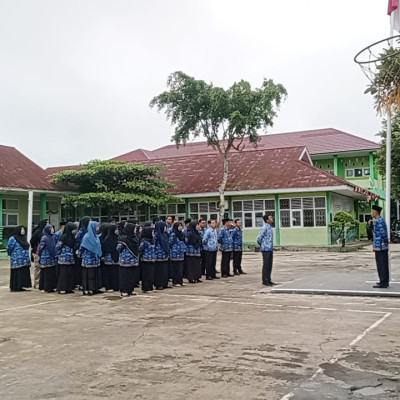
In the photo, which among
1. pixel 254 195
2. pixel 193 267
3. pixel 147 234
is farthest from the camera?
pixel 254 195

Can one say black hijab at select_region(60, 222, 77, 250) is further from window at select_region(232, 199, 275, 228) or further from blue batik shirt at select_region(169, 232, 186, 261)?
window at select_region(232, 199, 275, 228)

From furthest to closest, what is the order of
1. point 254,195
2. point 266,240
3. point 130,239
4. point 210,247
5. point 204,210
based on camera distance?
point 204,210
point 254,195
point 210,247
point 266,240
point 130,239

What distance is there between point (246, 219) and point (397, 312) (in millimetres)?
18345

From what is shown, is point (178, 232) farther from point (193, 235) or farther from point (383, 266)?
point (383, 266)

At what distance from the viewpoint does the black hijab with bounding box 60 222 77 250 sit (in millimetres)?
10133

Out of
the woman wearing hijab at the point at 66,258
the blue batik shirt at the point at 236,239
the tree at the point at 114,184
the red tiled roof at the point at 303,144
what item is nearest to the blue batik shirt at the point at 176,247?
the woman wearing hijab at the point at 66,258

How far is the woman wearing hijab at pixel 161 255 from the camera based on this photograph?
1028 cm

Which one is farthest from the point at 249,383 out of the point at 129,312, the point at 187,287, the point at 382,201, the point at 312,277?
the point at 382,201

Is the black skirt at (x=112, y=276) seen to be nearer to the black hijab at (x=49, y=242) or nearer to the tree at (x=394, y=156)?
the black hijab at (x=49, y=242)

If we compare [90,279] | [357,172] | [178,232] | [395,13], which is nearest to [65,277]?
[90,279]

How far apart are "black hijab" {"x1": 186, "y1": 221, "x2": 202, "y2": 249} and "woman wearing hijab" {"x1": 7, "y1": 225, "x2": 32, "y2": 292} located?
3.55m

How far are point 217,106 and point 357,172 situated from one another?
1598cm

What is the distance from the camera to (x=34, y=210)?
83.4 ft

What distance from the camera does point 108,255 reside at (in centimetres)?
1027
